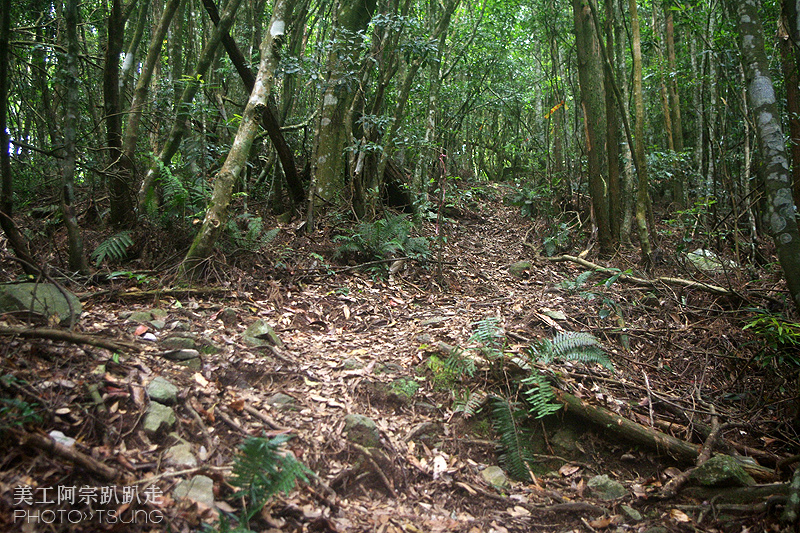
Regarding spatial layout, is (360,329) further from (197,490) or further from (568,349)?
(197,490)

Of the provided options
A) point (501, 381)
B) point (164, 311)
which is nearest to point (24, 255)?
point (164, 311)

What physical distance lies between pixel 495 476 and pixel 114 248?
469 cm

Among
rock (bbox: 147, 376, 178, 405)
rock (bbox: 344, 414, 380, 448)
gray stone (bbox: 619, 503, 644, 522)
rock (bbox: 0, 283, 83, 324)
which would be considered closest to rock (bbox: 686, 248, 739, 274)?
gray stone (bbox: 619, 503, 644, 522)

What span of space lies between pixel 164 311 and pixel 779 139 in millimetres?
5394

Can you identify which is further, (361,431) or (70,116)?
(70,116)

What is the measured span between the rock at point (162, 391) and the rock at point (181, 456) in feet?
1.18

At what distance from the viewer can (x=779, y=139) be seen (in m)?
3.68

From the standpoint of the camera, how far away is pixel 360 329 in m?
5.37

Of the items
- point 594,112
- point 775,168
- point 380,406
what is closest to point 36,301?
point 380,406

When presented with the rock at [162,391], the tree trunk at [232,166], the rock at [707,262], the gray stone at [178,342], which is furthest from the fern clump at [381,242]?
the rock at [707,262]

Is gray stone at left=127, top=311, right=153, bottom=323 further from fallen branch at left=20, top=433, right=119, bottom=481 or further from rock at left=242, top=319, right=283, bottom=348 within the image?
fallen branch at left=20, top=433, right=119, bottom=481

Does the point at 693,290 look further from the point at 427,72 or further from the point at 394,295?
the point at 427,72

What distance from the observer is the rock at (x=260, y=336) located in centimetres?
421

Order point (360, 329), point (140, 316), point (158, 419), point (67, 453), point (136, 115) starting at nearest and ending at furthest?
1. point (67, 453)
2. point (158, 419)
3. point (140, 316)
4. point (360, 329)
5. point (136, 115)
